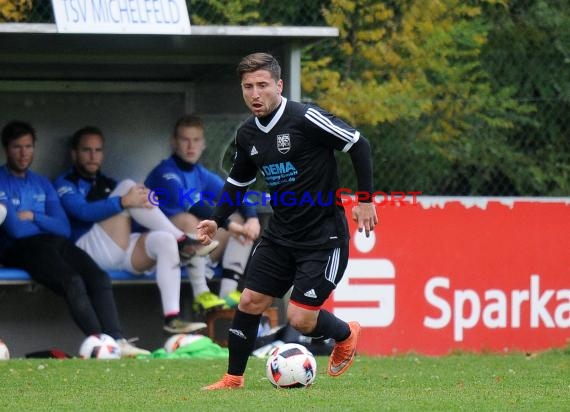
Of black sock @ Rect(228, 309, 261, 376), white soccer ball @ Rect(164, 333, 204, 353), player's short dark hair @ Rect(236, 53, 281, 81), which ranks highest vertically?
player's short dark hair @ Rect(236, 53, 281, 81)

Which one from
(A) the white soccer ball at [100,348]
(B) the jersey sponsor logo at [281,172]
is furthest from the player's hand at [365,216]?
(A) the white soccer ball at [100,348]

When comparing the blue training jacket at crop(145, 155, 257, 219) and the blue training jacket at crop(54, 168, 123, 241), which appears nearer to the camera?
the blue training jacket at crop(54, 168, 123, 241)

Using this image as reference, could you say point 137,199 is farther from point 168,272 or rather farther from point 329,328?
point 329,328

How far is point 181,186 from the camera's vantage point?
10648mm

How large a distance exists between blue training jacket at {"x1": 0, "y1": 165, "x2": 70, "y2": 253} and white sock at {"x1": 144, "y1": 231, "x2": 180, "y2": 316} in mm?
743

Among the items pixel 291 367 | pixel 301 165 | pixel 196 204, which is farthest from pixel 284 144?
pixel 196 204

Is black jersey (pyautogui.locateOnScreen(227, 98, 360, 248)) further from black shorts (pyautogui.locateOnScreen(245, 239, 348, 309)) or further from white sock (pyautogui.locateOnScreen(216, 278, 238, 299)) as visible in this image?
white sock (pyautogui.locateOnScreen(216, 278, 238, 299))

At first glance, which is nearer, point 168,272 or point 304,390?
point 304,390

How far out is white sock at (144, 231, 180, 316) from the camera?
10.2 metres

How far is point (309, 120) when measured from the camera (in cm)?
705

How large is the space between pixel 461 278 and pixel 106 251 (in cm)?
297

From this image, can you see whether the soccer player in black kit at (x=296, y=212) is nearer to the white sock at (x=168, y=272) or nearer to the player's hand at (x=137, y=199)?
the white sock at (x=168, y=272)

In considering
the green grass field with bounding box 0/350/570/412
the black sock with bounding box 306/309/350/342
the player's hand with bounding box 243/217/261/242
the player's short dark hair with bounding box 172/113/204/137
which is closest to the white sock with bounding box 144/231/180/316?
the player's hand with bounding box 243/217/261/242

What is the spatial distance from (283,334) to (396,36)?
154 inches
